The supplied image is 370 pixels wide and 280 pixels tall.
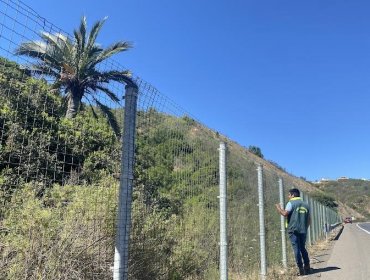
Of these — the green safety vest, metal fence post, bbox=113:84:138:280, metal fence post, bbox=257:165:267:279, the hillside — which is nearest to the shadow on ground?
the green safety vest

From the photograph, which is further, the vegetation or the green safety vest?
the green safety vest

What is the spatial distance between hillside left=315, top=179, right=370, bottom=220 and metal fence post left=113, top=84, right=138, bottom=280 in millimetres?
119903

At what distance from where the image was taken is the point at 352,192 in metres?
137

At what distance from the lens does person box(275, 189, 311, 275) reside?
902 cm

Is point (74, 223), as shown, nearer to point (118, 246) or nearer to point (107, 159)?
point (107, 159)

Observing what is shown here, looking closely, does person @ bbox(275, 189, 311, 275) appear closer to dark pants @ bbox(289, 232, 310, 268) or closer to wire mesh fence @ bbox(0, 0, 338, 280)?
dark pants @ bbox(289, 232, 310, 268)

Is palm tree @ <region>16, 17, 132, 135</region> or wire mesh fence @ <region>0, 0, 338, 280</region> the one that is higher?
palm tree @ <region>16, 17, 132, 135</region>

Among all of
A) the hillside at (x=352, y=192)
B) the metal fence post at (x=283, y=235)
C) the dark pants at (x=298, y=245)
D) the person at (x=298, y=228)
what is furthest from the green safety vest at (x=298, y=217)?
the hillside at (x=352, y=192)

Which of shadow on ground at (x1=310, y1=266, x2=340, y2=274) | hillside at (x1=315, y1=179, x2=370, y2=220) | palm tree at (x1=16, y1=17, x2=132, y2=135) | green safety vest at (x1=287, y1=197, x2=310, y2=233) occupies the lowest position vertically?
shadow on ground at (x1=310, y1=266, x2=340, y2=274)

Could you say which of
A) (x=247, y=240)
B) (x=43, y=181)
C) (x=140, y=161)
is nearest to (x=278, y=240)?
(x=247, y=240)

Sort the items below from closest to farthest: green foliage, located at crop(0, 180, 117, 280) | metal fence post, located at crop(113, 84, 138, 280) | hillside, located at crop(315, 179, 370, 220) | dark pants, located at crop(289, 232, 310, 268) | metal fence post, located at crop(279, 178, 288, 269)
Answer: metal fence post, located at crop(113, 84, 138, 280) → green foliage, located at crop(0, 180, 117, 280) → dark pants, located at crop(289, 232, 310, 268) → metal fence post, located at crop(279, 178, 288, 269) → hillside, located at crop(315, 179, 370, 220)

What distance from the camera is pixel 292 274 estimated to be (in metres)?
9.05

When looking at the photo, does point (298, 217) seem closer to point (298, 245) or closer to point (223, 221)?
point (298, 245)

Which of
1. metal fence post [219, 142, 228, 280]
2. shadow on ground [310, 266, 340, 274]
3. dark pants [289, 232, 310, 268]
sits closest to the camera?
metal fence post [219, 142, 228, 280]
